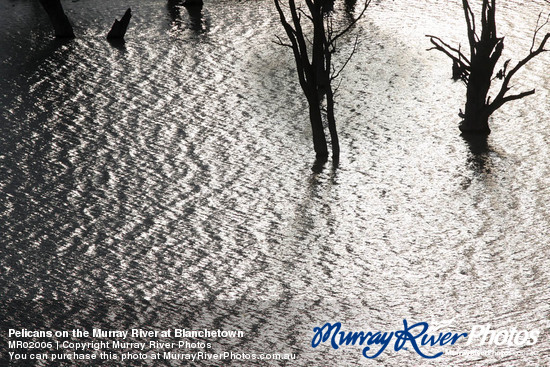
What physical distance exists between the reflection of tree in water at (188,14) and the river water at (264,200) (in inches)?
95.5

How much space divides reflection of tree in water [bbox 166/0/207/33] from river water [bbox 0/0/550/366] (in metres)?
2.43

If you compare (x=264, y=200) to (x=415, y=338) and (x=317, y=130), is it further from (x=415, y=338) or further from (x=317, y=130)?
(x=415, y=338)

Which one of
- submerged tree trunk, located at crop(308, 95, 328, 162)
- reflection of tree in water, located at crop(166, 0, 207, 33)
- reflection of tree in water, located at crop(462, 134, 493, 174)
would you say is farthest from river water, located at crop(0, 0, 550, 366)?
reflection of tree in water, located at crop(166, 0, 207, 33)

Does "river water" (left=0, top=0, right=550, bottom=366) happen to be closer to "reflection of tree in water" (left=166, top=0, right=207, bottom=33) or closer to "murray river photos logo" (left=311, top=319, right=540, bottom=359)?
"murray river photos logo" (left=311, top=319, right=540, bottom=359)

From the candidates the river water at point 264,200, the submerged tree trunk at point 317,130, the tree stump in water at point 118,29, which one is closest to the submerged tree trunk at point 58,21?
the tree stump in water at point 118,29

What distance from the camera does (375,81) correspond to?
1585 centimetres

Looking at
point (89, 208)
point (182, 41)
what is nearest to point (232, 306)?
point (89, 208)

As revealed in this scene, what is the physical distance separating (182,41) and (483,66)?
28.3ft

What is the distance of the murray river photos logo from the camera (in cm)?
727

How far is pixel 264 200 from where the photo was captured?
10930mm

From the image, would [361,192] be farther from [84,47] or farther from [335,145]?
[84,47]

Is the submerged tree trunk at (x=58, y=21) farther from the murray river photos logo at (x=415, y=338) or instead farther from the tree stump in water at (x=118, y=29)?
the murray river photos logo at (x=415, y=338)

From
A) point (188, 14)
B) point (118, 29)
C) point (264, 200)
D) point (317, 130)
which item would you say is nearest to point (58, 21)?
point (118, 29)

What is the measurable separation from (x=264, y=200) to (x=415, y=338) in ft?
12.9
